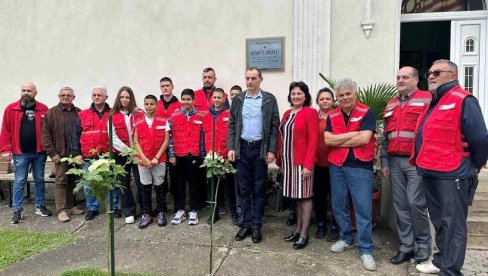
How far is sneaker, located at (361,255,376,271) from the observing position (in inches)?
152

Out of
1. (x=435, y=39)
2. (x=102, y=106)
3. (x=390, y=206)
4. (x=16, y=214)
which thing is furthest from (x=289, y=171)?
(x=435, y=39)

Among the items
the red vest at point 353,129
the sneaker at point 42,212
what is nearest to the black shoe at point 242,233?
the red vest at point 353,129

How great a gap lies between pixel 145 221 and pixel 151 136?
110cm

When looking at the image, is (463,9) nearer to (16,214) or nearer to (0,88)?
(16,214)

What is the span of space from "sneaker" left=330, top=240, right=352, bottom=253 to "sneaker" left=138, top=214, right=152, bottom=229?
7.71 ft

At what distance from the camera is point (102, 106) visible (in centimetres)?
546

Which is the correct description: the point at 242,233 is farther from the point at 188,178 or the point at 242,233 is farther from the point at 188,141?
the point at 188,141

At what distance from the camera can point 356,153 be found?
3910 millimetres

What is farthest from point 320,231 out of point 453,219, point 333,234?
point 453,219

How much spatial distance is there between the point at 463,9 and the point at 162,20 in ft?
15.6

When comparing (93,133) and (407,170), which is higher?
(93,133)

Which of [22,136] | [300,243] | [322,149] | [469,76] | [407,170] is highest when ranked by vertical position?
[469,76]

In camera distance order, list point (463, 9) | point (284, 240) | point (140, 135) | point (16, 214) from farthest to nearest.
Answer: point (463, 9) → point (16, 214) → point (140, 135) → point (284, 240)

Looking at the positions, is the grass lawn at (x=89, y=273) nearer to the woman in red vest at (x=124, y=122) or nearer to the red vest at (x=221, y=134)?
the woman in red vest at (x=124, y=122)
